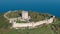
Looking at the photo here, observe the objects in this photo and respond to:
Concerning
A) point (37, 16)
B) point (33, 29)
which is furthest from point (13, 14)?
point (33, 29)

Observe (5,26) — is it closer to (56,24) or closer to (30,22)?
(30,22)

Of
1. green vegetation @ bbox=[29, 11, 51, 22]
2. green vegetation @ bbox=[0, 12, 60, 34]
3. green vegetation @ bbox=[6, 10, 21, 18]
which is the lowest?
green vegetation @ bbox=[0, 12, 60, 34]

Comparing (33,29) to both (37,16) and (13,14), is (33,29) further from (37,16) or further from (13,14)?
(13,14)

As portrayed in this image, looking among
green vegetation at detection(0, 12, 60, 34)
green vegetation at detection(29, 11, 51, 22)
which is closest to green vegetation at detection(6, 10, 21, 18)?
green vegetation at detection(29, 11, 51, 22)

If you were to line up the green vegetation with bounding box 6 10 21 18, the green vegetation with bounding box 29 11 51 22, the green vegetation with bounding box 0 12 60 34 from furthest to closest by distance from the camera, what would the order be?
the green vegetation with bounding box 6 10 21 18 → the green vegetation with bounding box 29 11 51 22 → the green vegetation with bounding box 0 12 60 34

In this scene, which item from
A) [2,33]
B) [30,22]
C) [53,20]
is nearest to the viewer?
[2,33]

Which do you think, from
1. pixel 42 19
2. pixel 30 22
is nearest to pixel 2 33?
pixel 30 22

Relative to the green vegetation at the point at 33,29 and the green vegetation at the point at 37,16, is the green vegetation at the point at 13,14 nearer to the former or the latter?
the green vegetation at the point at 37,16

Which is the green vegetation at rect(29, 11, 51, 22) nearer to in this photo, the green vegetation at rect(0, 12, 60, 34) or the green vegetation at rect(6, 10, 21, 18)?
the green vegetation at rect(6, 10, 21, 18)

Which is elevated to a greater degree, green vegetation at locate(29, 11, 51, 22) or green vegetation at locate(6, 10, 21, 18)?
green vegetation at locate(6, 10, 21, 18)

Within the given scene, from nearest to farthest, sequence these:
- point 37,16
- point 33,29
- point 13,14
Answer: point 33,29
point 37,16
point 13,14

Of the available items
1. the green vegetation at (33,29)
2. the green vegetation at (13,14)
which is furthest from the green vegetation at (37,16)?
the green vegetation at (33,29)
